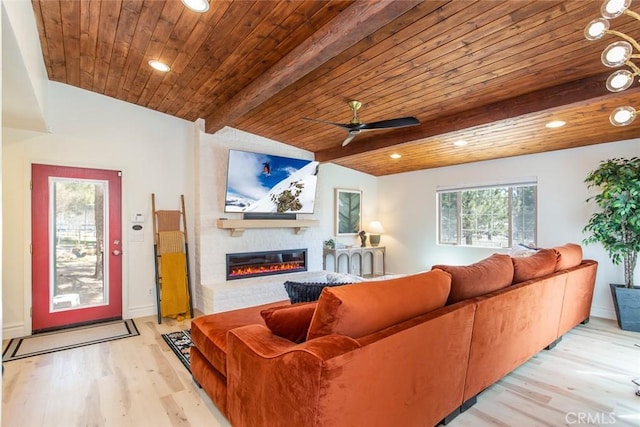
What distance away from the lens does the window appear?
4.95 meters

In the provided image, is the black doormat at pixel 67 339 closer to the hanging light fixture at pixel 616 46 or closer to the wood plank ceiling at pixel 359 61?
the wood plank ceiling at pixel 359 61

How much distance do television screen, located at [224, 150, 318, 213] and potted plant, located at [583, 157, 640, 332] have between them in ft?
12.4

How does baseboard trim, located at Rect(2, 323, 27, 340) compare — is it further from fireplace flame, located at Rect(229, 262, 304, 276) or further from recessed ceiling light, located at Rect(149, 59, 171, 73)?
recessed ceiling light, located at Rect(149, 59, 171, 73)

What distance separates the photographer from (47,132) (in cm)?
369

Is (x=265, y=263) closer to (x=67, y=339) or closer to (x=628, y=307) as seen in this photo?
(x=67, y=339)

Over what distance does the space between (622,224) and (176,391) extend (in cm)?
482

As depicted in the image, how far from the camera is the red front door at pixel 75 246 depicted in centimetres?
366

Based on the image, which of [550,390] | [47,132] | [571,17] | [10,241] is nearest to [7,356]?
[10,241]

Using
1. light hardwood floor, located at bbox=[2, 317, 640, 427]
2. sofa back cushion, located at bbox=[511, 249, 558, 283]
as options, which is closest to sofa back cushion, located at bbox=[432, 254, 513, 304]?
sofa back cushion, located at bbox=[511, 249, 558, 283]

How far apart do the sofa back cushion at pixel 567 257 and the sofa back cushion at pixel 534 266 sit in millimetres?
100

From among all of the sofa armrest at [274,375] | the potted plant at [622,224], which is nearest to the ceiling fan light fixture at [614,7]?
the sofa armrest at [274,375]

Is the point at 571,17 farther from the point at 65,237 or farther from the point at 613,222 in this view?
the point at 65,237

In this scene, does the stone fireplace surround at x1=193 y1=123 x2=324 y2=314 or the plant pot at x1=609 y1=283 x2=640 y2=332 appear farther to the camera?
the stone fireplace surround at x1=193 y1=123 x2=324 y2=314

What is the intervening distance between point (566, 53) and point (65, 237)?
537 centimetres
